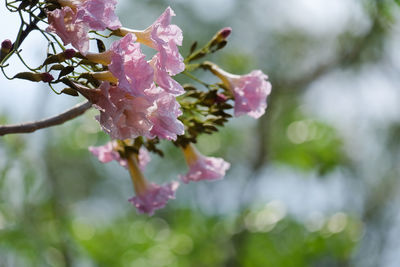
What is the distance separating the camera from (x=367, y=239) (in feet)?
24.6

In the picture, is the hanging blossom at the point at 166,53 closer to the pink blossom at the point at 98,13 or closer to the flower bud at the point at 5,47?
the pink blossom at the point at 98,13

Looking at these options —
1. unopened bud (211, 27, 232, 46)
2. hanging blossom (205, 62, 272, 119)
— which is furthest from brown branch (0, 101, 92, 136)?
unopened bud (211, 27, 232, 46)

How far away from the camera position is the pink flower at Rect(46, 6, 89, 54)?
1.22 metres

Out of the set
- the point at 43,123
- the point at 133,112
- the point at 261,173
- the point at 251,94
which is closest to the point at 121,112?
the point at 133,112

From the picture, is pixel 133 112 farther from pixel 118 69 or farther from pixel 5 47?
pixel 5 47

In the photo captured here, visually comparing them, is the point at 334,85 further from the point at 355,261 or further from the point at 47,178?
Result: the point at 47,178

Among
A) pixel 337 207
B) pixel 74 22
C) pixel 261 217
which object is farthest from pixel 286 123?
pixel 74 22

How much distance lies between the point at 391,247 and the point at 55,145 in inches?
157

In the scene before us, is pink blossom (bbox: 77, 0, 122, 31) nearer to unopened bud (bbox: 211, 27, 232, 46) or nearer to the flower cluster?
the flower cluster

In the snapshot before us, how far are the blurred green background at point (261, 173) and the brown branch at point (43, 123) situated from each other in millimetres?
1370

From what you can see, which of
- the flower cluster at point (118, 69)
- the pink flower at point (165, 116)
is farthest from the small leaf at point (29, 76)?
the pink flower at point (165, 116)

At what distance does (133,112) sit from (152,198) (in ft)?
1.95

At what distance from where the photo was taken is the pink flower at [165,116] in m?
1.27

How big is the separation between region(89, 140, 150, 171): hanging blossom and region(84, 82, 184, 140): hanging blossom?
0.44 meters
